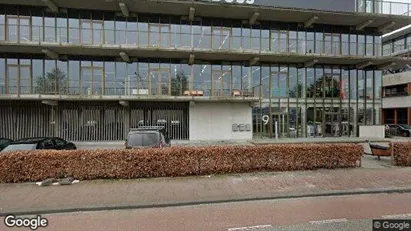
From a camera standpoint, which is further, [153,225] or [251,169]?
[251,169]

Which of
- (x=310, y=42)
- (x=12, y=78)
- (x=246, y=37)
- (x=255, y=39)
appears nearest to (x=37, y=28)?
(x=12, y=78)

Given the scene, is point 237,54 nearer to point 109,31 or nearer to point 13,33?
point 109,31

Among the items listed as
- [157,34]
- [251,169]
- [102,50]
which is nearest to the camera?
[251,169]

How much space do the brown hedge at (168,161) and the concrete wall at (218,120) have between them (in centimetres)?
1164

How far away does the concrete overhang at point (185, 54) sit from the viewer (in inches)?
721

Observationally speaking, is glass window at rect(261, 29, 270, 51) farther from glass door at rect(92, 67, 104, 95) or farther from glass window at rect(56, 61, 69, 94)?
glass window at rect(56, 61, 69, 94)

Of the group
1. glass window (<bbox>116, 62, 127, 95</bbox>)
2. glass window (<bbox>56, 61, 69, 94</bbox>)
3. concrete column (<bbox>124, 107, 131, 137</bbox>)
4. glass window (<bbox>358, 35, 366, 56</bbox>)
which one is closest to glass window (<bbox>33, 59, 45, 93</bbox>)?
glass window (<bbox>56, 61, 69, 94</bbox>)

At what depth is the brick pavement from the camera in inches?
255

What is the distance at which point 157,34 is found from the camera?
20281 mm

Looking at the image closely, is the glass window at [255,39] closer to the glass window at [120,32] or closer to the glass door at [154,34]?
the glass door at [154,34]

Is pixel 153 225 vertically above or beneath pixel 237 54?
beneath

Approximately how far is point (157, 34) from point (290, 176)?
1525cm

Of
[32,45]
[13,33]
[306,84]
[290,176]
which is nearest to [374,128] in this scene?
[306,84]

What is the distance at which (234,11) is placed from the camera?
20.1 m
